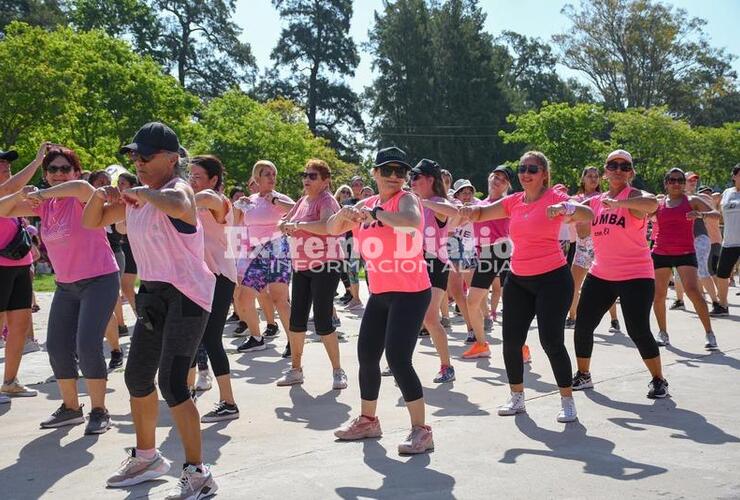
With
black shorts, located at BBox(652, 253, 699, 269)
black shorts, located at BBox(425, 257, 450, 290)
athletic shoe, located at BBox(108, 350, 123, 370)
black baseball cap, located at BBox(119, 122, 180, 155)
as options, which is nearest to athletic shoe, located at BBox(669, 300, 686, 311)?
black shorts, located at BBox(652, 253, 699, 269)

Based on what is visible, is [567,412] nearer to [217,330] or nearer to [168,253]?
[217,330]

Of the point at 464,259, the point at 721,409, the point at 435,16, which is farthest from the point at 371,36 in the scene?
A: the point at 721,409

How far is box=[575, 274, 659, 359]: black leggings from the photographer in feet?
22.3

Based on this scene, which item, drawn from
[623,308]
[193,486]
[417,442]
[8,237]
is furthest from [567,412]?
[8,237]

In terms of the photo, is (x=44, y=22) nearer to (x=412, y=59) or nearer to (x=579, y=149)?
(x=412, y=59)

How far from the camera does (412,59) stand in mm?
59531

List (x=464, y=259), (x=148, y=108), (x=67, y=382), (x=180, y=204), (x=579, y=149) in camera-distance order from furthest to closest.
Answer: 1. (x=579, y=149)
2. (x=148, y=108)
3. (x=464, y=259)
4. (x=67, y=382)
5. (x=180, y=204)

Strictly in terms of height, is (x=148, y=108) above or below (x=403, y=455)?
above

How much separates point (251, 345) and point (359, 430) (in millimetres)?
4523

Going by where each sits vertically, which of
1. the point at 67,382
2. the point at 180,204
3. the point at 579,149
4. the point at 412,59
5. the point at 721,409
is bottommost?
the point at 721,409

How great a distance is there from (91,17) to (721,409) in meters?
52.3

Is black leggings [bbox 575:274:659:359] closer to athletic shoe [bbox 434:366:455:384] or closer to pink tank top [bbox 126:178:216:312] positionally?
athletic shoe [bbox 434:366:455:384]

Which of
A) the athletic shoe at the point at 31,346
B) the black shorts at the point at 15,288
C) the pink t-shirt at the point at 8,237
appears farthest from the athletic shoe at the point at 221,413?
the athletic shoe at the point at 31,346

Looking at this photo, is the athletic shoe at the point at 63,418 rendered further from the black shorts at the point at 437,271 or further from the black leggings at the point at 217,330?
the black shorts at the point at 437,271
